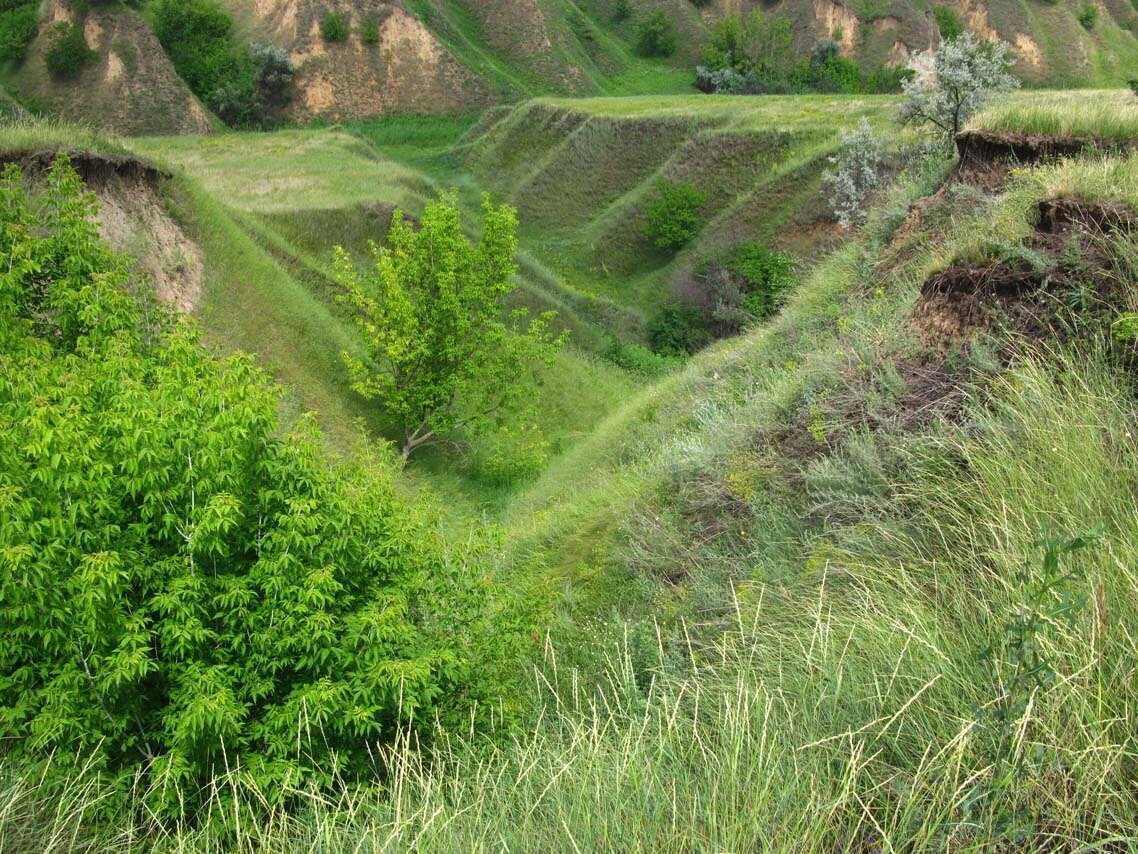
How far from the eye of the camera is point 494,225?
22.5 metres

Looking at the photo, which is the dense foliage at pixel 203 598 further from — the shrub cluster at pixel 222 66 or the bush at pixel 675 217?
the shrub cluster at pixel 222 66

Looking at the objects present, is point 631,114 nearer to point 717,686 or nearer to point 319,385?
point 319,385

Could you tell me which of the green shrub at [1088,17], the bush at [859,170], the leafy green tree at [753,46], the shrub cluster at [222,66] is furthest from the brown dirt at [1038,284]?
the green shrub at [1088,17]

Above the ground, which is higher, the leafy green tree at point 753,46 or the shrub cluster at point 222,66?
the shrub cluster at point 222,66

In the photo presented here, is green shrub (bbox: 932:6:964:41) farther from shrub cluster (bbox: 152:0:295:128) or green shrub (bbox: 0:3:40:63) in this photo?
green shrub (bbox: 0:3:40:63)

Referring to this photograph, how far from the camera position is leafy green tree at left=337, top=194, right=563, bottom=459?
800 inches

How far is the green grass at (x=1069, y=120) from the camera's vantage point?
10203mm

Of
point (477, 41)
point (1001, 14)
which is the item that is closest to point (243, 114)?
point (477, 41)

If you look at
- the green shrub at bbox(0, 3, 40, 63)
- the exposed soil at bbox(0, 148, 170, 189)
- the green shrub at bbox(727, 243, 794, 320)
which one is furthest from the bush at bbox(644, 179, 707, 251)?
the green shrub at bbox(0, 3, 40, 63)

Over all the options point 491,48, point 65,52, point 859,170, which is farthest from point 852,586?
point 491,48

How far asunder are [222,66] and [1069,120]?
5656 cm

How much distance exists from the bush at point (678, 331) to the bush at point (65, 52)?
118 feet

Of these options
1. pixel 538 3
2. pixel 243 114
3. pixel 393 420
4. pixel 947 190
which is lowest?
pixel 393 420

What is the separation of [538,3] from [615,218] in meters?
35.9
